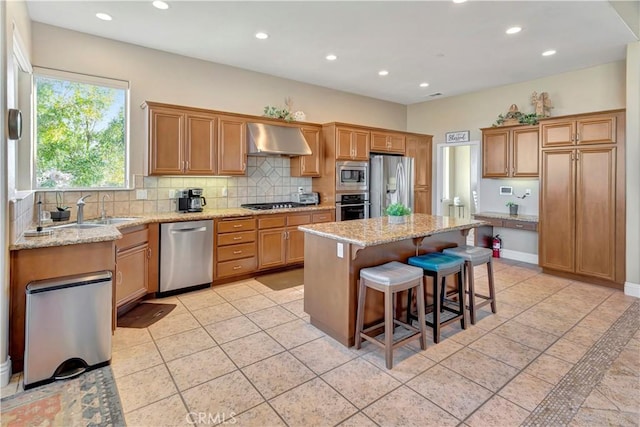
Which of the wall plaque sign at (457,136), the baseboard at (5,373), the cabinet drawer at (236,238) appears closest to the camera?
the baseboard at (5,373)

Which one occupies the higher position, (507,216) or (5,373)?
(507,216)

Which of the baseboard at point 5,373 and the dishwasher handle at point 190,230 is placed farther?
the dishwasher handle at point 190,230

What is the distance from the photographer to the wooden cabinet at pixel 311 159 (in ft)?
17.8

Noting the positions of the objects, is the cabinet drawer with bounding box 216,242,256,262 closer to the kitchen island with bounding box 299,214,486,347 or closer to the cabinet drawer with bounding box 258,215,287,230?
the cabinet drawer with bounding box 258,215,287,230

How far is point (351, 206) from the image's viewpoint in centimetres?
566

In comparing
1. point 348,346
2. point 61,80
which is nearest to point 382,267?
point 348,346

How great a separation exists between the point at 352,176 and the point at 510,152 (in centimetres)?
261

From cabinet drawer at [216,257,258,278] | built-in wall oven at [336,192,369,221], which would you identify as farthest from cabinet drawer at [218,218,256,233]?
built-in wall oven at [336,192,369,221]

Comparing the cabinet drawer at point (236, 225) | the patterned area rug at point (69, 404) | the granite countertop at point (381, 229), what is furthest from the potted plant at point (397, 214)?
the patterned area rug at point (69, 404)

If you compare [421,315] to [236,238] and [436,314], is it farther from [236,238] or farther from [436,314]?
[236,238]

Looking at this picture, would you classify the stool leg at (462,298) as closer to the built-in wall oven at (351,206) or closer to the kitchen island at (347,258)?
the kitchen island at (347,258)

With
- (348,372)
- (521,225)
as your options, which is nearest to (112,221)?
(348,372)

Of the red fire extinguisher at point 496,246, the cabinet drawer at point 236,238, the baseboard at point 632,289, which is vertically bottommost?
the baseboard at point 632,289

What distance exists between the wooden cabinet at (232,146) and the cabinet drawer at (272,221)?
0.74 m
